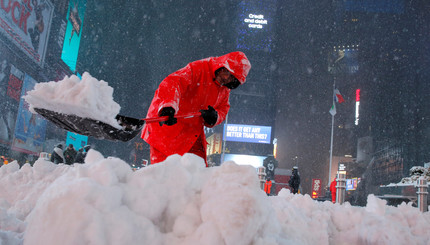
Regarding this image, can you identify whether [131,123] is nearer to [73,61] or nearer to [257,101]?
[73,61]

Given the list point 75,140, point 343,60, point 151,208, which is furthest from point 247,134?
point 151,208

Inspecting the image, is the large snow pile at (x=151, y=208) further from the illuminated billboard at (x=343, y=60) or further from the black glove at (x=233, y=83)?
the illuminated billboard at (x=343, y=60)

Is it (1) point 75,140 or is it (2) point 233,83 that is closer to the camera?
(2) point 233,83

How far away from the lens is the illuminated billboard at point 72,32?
885 inches

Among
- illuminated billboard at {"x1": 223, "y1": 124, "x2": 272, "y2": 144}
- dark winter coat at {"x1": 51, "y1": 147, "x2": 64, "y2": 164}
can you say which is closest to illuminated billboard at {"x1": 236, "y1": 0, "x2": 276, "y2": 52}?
illuminated billboard at {"x1": 223, "y1": 124, "x2": 272, "y2": 144}

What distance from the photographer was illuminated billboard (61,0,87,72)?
22.5 m

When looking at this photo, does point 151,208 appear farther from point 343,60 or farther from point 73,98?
point 343,60

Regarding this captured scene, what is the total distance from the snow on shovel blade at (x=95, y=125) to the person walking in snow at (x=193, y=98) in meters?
0.35

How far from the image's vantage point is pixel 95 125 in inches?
83.6

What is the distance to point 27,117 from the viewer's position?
54.7ft

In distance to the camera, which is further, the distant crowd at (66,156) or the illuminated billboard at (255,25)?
the illuminated billboard at (255,25)

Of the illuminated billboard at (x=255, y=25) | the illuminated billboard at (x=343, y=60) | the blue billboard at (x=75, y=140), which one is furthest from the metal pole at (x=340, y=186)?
the illuminated billboard at (x=343, y=60)

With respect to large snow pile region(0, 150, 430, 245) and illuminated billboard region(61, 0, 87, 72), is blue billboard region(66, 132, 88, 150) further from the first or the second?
large snow pile region(0, 150, 430, 245)

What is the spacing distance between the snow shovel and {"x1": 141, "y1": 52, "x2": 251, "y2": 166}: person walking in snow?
1.11 feet
